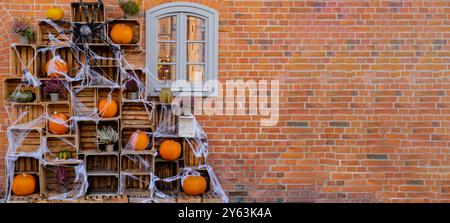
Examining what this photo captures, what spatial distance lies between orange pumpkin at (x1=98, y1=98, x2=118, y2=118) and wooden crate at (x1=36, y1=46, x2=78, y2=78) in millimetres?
564

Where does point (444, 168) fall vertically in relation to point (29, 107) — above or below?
below

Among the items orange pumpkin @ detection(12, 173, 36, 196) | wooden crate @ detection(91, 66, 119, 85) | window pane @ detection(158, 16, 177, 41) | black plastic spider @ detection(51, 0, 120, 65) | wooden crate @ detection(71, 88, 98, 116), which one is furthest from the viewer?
window pane @ detection(158, 16, 177, 41)

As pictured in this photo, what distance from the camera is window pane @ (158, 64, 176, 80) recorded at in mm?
6152

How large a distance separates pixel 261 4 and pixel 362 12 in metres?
1.27

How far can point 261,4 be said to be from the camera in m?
6.13

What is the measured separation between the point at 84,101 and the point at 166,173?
1335 millimetres

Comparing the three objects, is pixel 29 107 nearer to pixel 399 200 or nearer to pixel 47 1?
pixel 47 1

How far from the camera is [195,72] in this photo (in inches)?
243

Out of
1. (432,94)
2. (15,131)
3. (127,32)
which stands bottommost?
(15,131)

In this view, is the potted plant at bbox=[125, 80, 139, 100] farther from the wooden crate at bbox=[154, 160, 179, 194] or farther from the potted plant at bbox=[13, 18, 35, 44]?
the potted plant at bbox=[13, 18, 35, 44]

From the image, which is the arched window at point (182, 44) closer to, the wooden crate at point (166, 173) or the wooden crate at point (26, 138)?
the wooden crate at point (166, 173)

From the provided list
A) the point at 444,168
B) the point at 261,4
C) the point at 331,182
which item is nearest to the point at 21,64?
the point at 261,4

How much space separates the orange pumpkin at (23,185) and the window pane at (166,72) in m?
1.97

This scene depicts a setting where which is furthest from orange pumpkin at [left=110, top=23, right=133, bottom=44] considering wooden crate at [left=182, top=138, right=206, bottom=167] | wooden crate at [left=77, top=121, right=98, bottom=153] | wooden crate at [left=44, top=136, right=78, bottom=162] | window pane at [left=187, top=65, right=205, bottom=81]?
wooden crate at [left=182, top=138, right=206, bottom=167]
